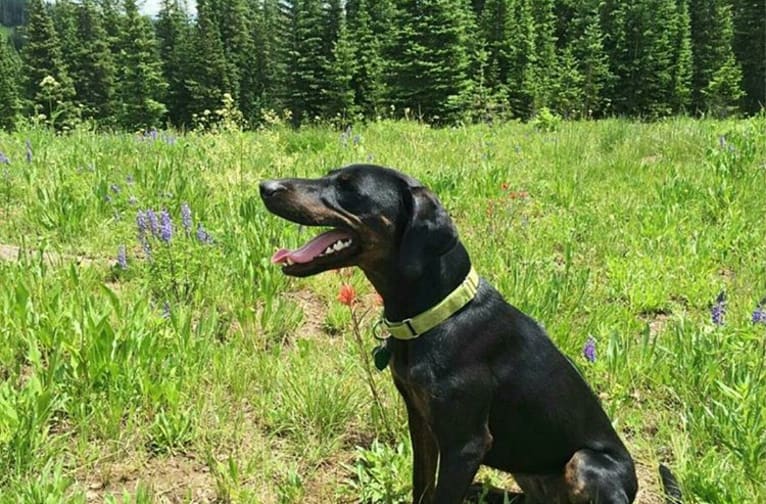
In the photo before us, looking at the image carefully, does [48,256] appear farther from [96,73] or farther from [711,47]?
[96,73]

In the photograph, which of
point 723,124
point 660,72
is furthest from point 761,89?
point 723,124

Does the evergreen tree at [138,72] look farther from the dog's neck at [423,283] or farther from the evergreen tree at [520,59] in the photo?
the dog's neck at [423,283]

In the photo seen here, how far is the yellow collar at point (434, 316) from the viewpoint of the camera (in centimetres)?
220

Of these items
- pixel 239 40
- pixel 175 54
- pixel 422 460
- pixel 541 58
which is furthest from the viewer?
pixel 239 40

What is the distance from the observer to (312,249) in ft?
7.44

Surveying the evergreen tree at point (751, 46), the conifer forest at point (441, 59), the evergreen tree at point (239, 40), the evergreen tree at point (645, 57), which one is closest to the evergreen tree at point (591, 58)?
the conifer forest at point (441, 59)

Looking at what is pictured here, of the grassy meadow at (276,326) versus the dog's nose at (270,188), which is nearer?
the dog's nose at (270,188)

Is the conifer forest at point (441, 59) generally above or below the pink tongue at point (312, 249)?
above

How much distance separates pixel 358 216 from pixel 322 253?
19 cm

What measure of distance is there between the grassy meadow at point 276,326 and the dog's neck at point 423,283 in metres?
0.80

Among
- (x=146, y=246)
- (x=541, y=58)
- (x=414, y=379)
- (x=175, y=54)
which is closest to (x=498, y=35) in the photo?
(x=541, y=58)

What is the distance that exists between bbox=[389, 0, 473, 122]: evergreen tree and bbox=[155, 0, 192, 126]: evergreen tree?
111 feet

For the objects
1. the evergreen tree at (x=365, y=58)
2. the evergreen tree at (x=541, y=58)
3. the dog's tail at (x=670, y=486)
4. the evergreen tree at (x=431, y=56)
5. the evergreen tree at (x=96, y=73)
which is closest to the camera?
the dog's tail at (x=670, y=486)

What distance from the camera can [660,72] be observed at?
4403 cm
